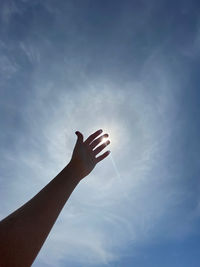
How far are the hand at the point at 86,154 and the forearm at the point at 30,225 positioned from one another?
59cm

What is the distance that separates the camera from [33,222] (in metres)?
2.52

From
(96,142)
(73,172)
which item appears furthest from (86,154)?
(73,172)

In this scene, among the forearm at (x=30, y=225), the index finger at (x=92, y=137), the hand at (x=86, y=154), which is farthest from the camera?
the index finger at (x=92, y=137)

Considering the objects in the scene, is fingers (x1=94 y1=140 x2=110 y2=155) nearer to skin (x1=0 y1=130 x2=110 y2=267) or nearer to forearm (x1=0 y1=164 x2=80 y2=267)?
skin (x1=0 y1=130 x2=110 y2=267)

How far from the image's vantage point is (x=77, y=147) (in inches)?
167

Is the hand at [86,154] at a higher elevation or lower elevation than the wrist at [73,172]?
higher

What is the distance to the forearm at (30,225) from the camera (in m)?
2.27

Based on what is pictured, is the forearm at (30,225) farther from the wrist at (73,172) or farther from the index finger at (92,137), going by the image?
the index finger at (92,137)

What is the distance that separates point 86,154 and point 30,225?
6.00 ft

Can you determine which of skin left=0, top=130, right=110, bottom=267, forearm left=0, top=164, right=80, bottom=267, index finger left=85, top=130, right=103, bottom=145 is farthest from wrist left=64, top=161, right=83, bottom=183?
index finger left=85, top=130, right=103, bottom=145

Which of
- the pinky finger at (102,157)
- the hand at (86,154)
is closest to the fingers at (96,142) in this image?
the hand at (86,154)

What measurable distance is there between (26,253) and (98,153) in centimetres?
237

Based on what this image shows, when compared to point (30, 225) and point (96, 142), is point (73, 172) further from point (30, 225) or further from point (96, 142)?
point (96, 142)

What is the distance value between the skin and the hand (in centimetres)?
17
